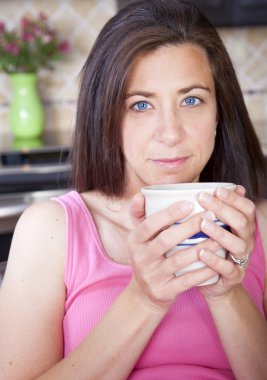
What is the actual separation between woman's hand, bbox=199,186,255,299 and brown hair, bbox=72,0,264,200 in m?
0.41

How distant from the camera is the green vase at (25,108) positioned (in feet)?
8.97

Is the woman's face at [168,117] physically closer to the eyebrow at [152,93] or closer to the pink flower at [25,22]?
the eyebrow at [152,93]

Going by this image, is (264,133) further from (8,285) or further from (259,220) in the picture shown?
(8,285)

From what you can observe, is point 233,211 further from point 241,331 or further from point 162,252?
point 241,331

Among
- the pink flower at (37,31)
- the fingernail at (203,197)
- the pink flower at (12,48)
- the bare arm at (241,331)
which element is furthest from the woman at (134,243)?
the pink flower at (37,31)

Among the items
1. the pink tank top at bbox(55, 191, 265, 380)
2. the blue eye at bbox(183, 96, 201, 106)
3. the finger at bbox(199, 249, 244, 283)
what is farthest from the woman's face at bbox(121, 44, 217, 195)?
the finger at bbox(199, 249, 244, 283)

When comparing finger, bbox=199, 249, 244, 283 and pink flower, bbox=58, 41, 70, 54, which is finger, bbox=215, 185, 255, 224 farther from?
pink flower, bbox=58, 41, 70, 54

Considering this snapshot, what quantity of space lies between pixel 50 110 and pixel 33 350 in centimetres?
215

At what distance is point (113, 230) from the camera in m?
1.20

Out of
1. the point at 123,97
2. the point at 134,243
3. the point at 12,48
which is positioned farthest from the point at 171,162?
the point at 12,48

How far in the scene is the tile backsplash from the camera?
9.55 feet

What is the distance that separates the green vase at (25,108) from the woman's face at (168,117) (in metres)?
1.72

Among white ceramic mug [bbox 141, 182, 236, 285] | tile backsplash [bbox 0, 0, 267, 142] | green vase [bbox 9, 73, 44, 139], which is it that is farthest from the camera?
tile backsplash [bbox 0, 0, 267, 142]

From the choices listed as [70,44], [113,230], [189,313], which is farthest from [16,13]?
[189,313]
